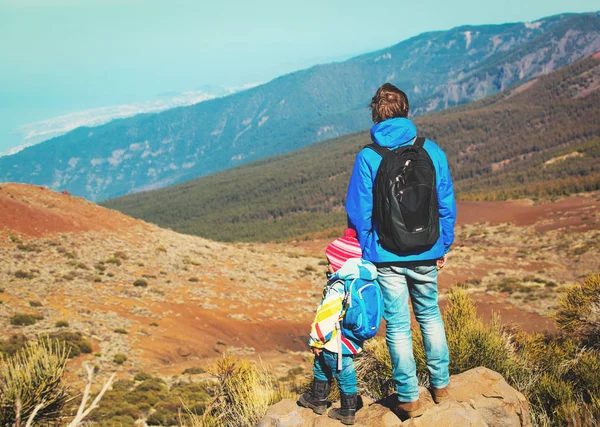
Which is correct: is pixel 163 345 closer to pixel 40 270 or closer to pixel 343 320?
pixel 40 270

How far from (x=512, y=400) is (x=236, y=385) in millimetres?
2950

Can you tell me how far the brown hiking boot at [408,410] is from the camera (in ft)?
12.6

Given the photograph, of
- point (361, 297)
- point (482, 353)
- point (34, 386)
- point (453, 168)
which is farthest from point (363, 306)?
point (453, 168)

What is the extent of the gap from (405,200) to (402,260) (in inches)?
19.7

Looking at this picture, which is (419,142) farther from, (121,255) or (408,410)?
(121,255)

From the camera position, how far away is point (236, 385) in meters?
5.44

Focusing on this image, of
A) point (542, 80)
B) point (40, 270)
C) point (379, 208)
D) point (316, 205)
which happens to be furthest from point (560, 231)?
point (542, 80)

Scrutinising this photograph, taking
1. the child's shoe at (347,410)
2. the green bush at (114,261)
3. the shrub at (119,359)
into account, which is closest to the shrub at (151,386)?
the shrub at (119,359)

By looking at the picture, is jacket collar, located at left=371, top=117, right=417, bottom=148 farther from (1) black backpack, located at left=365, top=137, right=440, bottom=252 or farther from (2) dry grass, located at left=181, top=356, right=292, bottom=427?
(2) dry grass, located at left=181, top=356, right=292, bottom=427

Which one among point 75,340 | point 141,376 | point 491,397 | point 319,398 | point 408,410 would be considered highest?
point 319,398

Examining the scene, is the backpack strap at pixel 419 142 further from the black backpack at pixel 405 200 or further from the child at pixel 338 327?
the child at pixel 338 327

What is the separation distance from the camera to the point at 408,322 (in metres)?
4.01

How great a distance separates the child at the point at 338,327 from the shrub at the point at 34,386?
6.89 ft

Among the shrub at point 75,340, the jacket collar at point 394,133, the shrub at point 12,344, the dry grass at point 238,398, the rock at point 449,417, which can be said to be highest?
the jacket collar at point 394,133
